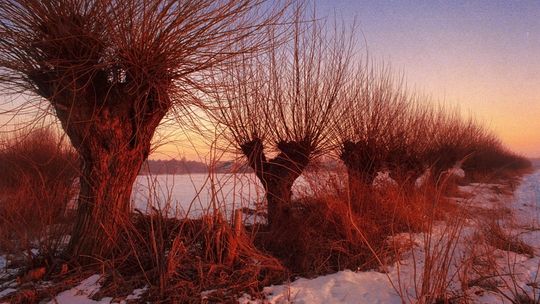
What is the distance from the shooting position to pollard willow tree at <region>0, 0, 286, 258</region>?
138 inches

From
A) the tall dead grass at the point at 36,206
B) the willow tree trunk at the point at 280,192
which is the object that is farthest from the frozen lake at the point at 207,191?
the willow tree trunk at the point at 280,192

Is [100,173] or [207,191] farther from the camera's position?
[100,173]

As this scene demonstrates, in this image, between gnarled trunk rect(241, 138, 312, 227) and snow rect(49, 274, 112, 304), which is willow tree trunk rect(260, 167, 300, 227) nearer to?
gnarled trunk rect(241, 138, 312, 227)

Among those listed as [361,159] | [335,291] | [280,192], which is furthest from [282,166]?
[335,291]

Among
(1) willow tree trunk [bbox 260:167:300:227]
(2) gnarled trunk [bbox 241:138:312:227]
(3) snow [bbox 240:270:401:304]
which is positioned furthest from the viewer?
(2) gnarled trunk [bbox 241:138:312:227]

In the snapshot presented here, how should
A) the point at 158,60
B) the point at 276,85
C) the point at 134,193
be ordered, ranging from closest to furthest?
the point at 158,60
the point at 134,193
the point at 276,85

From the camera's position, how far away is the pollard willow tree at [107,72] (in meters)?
3.51

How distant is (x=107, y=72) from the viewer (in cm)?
405

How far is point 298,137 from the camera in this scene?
22.2ft

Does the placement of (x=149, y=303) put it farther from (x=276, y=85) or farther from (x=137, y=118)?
(x=276, y=85)

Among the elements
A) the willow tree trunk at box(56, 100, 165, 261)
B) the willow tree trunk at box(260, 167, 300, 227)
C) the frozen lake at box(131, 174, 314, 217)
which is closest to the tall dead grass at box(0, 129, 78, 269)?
the willow tree trunk at box(56, 100, 165, 261)

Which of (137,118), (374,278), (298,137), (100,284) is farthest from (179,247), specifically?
(298,137)

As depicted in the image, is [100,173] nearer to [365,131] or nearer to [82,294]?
[82,294]

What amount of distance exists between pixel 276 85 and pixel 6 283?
4.87m
